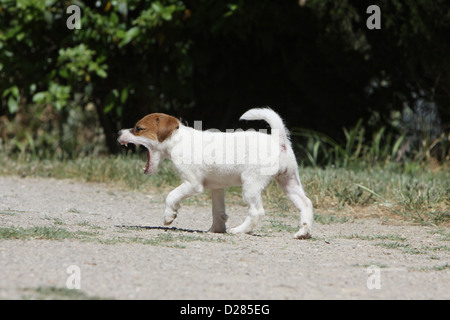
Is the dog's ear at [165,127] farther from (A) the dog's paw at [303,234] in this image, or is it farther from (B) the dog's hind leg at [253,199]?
(A) the dog's paw at [303,234]

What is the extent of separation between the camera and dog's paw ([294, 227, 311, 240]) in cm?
616

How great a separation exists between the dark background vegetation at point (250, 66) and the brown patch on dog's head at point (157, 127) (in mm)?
3871

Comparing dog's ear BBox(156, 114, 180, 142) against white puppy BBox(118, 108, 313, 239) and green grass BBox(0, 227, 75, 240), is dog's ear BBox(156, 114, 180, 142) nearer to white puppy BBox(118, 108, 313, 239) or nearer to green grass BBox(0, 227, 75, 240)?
white puppy BBox(118, 108, 313, 239)

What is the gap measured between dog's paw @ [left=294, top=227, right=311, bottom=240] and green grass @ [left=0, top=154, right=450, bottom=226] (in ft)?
4.32

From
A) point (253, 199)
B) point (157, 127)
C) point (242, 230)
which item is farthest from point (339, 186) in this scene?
point (157, 127)

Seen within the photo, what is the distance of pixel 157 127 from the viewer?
631 cm

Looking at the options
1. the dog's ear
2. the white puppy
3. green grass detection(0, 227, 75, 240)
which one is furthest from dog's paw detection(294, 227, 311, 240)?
green grass detection(0, 227, 75, 240)

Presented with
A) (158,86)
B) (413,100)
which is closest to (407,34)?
(413,100)

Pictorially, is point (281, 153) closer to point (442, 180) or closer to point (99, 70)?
point (442, 180)

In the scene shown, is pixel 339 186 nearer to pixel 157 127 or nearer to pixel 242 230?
pixel 242 230

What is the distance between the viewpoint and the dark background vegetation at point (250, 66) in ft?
32.7

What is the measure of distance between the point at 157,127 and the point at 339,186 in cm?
284

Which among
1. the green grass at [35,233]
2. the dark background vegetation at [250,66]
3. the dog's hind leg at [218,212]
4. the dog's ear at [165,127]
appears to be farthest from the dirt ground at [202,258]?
the dark background vegetation at [250,66]

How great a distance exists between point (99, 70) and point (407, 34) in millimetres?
3905
